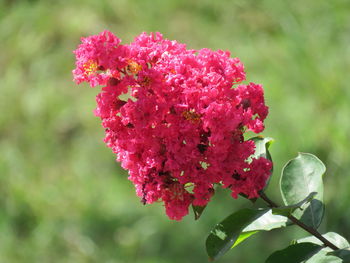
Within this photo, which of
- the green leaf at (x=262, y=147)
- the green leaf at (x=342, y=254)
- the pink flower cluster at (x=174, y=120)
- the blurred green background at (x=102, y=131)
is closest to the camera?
the pink flower cluster at (x=174, y=120)

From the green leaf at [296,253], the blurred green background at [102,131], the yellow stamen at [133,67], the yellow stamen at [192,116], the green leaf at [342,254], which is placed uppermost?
the blurred green background at [102,131]

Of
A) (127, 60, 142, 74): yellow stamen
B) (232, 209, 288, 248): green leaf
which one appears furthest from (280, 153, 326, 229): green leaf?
(127, 60, 142, 74): yellow stamen

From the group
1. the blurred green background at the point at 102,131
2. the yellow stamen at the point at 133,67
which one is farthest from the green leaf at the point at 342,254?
the blurred green background at the point at 102,131

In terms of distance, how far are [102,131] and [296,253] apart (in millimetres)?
2745

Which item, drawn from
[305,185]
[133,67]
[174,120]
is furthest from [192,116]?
[305,185]

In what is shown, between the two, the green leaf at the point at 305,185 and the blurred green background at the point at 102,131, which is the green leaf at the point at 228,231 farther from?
the blurred green background at the point at 102,131

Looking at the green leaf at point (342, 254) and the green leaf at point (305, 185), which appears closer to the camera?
the green leaf at point (342, 254)

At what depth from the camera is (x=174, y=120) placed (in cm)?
145

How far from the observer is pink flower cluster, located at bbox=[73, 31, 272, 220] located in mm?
1435

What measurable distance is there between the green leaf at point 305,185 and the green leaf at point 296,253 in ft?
0.31

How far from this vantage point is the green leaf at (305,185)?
1708 millimetres

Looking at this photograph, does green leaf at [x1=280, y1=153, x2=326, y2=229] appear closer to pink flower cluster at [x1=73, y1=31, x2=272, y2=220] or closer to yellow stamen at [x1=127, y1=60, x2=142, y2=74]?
pink flower cluster at [x1=73, y1=31, x2=272, y2=220]

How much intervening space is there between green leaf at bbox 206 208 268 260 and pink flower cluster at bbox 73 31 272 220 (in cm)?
6

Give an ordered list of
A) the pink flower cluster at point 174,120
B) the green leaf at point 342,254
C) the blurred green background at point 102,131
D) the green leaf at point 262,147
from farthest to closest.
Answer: the blurred green background at point 102,131 → the green leaf at point 262,147 → the green leaf at point 342,254 → the pink flower cluster at point 174,120
